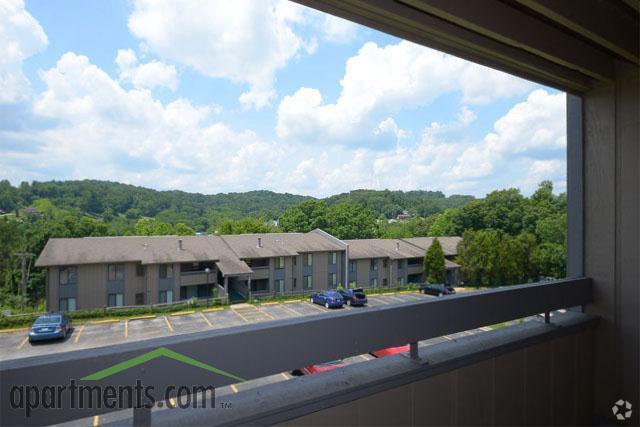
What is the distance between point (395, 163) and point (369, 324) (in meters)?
0.63

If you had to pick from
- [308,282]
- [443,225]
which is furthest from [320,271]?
[443,225]

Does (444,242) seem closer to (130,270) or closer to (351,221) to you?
(351,221)

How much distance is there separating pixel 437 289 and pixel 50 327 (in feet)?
4.05

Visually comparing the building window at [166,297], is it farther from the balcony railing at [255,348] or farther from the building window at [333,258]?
the building window at [333,258]

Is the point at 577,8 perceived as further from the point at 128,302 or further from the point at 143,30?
the point at 128,302

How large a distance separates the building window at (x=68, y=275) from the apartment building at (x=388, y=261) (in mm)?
762

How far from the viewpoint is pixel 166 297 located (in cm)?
90

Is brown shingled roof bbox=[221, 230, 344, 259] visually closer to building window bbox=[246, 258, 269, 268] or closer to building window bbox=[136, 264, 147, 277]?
building window bbox=[246, 258, 269, 268]

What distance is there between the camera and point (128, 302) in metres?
0.85

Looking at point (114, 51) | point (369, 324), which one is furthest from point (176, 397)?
point (114, 51)

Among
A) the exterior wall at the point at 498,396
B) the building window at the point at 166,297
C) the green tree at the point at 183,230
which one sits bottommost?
the exterior wall at the point at 498,396

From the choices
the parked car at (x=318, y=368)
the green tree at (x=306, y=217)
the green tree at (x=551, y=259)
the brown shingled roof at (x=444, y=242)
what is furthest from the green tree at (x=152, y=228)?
the green tree at (x=551, y=259)

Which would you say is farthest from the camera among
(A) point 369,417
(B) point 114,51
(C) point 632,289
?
(C) point 632,289

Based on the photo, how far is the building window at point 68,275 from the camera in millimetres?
797
